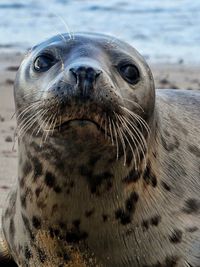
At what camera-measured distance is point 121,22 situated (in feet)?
51.9

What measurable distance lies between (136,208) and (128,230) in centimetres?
10

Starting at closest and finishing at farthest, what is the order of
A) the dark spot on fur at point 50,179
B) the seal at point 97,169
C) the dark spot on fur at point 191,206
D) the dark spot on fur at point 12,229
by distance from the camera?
the seal at point 97,169 → the dark spot on fur at point 50,179 → the dark spot on fur at point 191,206 → the dark spot on fur at point 12,229

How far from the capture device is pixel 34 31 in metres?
14.6

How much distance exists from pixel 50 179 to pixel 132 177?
0.36 metres

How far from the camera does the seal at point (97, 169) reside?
3.53m

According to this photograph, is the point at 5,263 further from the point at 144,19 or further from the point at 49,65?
the point at 144,19

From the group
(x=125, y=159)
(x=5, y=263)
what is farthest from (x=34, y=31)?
(x=125, y=159)

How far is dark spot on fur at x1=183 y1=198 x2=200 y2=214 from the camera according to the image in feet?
14.0

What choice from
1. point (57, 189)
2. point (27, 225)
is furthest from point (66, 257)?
point (57, 189)

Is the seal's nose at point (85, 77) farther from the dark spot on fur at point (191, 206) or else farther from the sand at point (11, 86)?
the sand at point (11, 86)

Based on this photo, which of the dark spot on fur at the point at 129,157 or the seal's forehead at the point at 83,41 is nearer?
the dark spot on fur at the point at 129,157

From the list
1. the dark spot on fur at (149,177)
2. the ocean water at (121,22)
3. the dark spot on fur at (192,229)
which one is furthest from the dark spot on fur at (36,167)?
the ocean water at (121,22)

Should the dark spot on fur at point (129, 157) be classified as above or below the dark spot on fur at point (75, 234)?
above

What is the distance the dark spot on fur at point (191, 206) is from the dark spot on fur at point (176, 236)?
0.14 metres
